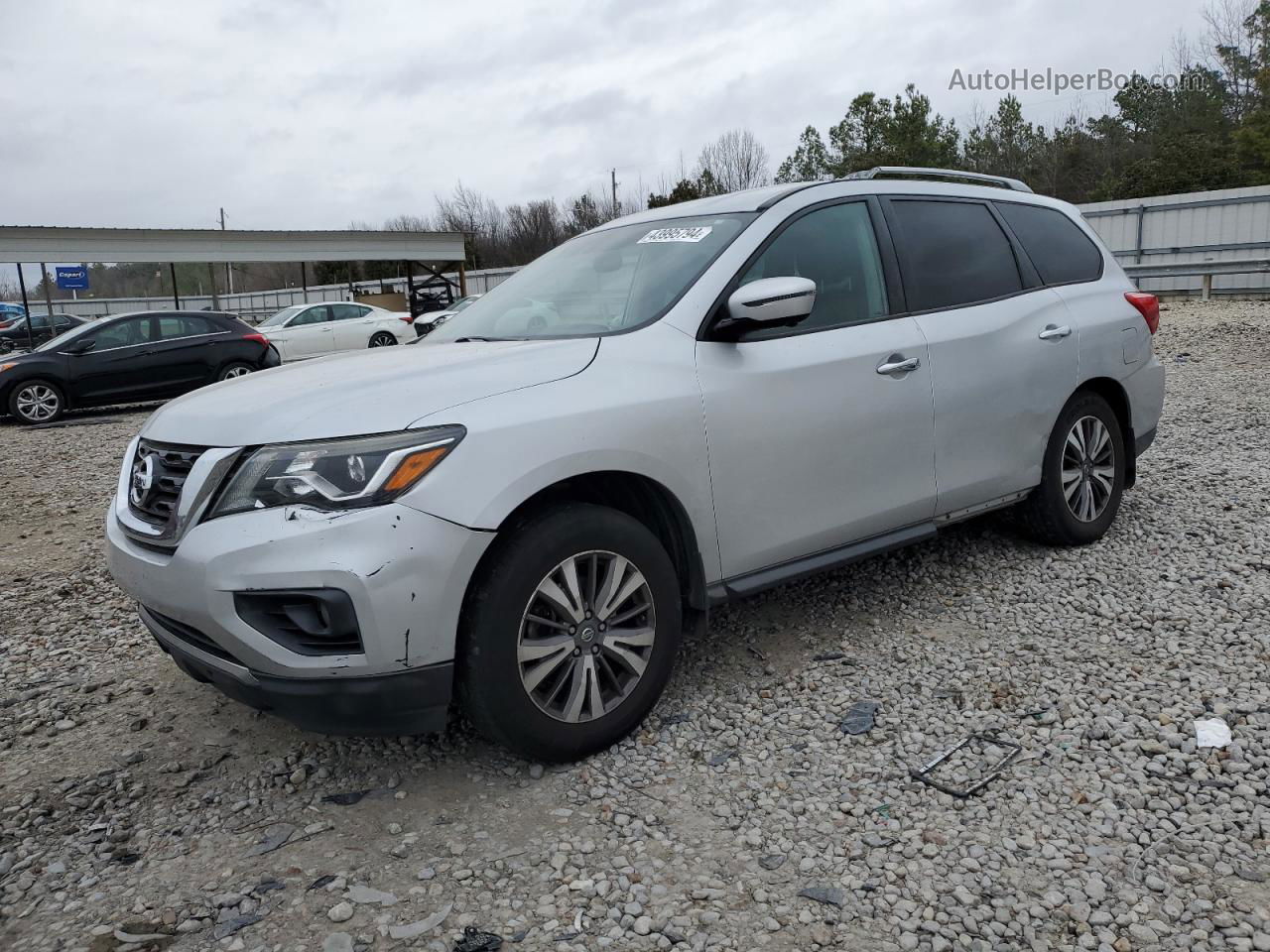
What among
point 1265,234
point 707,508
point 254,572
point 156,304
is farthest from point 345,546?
point 156,304

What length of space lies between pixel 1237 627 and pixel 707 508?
7.54 feet

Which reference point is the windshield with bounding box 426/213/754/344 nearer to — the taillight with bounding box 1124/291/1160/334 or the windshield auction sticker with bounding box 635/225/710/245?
the windshield auction sticker with bounding box 635/225/710/245

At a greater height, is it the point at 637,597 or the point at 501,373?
the point at 501,373

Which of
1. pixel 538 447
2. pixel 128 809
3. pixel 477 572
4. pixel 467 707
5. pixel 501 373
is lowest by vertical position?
pixel 128 809

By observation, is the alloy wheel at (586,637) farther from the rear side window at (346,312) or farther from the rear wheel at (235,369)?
the rear side window at (346,312)


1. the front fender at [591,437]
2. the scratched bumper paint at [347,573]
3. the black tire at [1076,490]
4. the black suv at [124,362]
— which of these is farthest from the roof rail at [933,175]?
the black suv at [124,362]

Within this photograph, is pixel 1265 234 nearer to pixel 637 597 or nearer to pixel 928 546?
pixel 928 546

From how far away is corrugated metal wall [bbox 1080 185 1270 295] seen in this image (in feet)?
69.9

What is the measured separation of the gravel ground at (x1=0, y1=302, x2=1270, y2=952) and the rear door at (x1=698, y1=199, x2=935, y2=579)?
0.60 metres

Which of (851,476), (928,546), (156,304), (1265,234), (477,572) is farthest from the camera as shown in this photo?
(156,304)

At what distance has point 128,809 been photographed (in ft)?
9.87

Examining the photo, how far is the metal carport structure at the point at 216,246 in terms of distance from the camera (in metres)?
23.2

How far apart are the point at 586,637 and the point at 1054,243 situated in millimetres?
3419

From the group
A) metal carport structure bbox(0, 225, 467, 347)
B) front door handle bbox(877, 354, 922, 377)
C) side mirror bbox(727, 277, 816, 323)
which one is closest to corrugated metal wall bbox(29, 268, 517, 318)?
metal carport structure bbox(0, 225, 467, 347)
